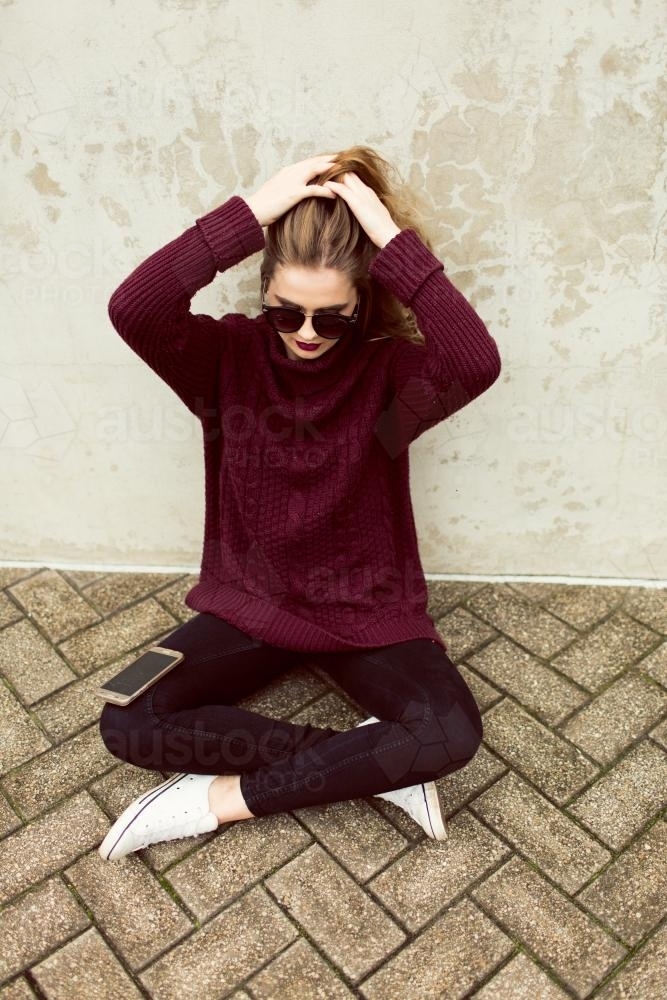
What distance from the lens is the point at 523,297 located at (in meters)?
2.78

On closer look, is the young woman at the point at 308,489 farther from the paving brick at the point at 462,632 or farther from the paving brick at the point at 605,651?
the paving brick at the point at 605,651

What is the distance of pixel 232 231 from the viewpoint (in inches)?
89.1

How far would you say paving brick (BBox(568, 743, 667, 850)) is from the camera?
8.20 ft

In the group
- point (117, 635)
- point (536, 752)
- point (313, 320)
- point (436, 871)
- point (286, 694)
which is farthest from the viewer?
point (117, 635)

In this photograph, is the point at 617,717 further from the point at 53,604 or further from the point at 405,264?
the point at 53,604

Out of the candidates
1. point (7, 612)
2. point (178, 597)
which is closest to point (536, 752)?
point (178, 597)

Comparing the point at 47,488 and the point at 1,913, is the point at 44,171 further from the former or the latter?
the point at 1,913

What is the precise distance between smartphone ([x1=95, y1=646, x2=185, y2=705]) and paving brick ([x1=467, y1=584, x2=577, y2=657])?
1.30 meters

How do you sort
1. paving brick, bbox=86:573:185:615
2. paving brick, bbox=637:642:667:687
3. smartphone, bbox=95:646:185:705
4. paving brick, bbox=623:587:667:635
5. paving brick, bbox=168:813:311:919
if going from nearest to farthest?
1. paving brick, bbox=168:813:311:919
2. smartphone, bbox=95:646:185:705
3. paving brick, bbox=637:642:667:687
4. paving brick, bbox=623:587:667:635
5. paving brick, bbox=86:573:185:615

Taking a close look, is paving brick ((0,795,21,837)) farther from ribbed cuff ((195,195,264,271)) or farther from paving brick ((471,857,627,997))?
ribbed cuff ((195,195,264,271))

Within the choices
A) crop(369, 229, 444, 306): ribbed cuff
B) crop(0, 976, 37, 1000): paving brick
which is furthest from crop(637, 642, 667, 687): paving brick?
crop(0, 976, 37, 1000): paving brick

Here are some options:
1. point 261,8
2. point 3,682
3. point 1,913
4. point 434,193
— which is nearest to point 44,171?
point 261,8

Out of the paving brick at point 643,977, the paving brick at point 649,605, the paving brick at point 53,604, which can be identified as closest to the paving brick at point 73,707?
the paving brick at point 53,604

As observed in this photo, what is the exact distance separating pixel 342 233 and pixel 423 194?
0.51 meters
